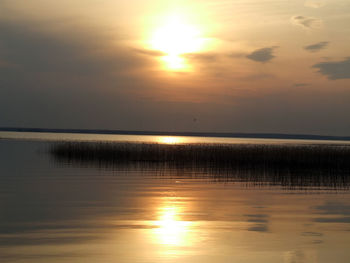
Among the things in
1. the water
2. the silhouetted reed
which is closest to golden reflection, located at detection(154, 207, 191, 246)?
the water

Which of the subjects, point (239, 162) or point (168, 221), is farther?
point (239, 162)

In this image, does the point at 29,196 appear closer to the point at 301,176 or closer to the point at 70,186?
the point at 70,186

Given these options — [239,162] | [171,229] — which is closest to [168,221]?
[171,229]

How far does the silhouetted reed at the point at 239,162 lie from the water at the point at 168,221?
8.26 feet

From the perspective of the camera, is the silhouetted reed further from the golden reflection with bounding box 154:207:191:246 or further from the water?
the golden reflection with bounding box 154:207:191:246

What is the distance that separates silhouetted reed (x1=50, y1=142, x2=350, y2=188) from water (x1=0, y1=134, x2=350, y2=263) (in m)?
2.52

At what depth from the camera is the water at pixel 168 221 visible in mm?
8047

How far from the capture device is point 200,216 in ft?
37.6

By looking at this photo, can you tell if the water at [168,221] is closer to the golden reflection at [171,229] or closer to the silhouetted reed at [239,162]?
the golden reflection at [171,229]

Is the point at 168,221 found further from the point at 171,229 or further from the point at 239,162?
the point at 239,162

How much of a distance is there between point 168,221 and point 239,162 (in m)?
15.9

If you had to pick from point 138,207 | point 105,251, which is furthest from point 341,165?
point 105,251

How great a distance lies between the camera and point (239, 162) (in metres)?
26.2

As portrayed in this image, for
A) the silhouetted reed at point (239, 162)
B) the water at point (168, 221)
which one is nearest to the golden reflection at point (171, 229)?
the water at point (168, 221)
